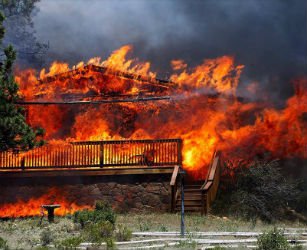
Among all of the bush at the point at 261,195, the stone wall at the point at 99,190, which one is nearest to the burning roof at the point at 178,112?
the stone wall at the point at 99,190

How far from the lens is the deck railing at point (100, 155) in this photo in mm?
23859

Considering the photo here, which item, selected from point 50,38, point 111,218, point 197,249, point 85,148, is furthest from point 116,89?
point 50,38

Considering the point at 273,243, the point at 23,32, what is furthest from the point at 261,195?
the point at 23,32

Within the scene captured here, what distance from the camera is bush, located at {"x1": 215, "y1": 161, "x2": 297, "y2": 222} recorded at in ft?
69.8

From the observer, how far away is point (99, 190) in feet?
77.7

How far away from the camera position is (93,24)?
42625 mm

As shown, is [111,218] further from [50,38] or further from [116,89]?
[50,38]

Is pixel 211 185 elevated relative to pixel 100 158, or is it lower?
lower

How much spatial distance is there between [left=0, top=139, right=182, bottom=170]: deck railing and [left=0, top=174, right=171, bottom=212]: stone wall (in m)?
0.63

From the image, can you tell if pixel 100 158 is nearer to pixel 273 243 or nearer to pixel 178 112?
pixel 178 112

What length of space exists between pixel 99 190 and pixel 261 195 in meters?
6.96

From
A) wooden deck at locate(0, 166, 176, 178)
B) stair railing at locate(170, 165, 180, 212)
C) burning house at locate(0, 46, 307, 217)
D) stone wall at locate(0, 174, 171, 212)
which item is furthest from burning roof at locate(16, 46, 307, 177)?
stair railing at locate(170, 165, 180, 212)

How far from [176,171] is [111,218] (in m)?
5.85

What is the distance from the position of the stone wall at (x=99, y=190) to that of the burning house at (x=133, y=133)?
0.04 metres
